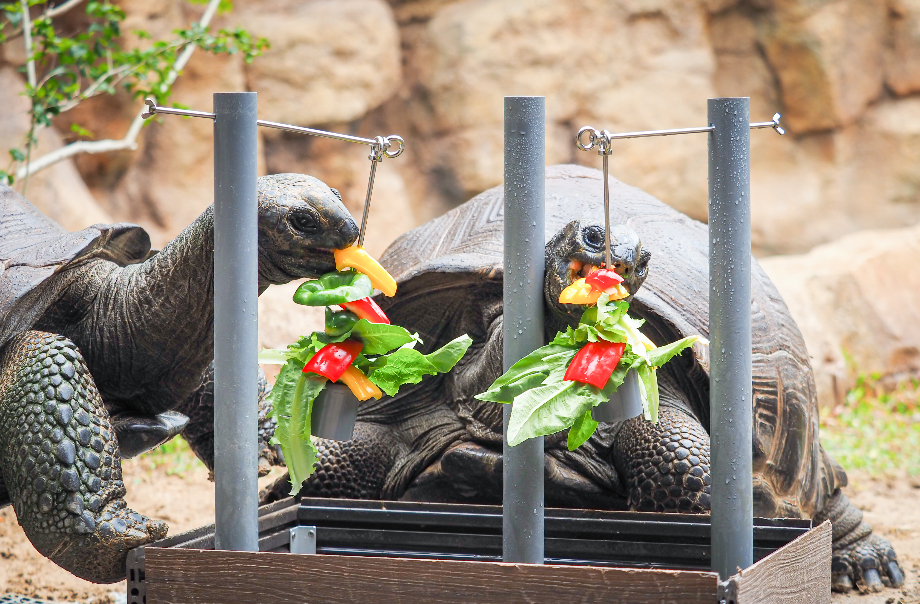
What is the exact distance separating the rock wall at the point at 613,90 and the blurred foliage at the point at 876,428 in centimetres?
248

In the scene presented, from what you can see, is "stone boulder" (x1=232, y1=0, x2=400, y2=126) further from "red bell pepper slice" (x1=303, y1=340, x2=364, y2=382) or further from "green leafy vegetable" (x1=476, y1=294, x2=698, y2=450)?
"green leafy vegetable" (x1=476, y1=294, x2=698, y2=450)

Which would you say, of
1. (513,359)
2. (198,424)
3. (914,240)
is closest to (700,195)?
(914,240)

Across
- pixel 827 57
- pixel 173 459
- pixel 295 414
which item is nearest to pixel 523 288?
pixel 295 414

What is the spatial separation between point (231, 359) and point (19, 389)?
56cm

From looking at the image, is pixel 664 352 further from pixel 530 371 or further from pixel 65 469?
pixel 65 469

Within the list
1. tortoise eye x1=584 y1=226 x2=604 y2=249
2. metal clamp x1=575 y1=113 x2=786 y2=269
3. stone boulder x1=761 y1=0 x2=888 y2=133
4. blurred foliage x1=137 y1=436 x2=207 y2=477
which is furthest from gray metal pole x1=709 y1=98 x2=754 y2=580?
stone boulder x1=761 y1=0 x2=888 y2=133

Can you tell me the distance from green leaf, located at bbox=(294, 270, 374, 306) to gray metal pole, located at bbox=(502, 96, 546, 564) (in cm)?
25

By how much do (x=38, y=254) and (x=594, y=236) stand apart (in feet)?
4.14

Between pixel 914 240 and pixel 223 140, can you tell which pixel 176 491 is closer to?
pixel 223 140

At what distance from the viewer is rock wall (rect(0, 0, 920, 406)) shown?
297 inches

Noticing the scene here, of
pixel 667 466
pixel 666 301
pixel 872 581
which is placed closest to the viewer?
pixel 667 466

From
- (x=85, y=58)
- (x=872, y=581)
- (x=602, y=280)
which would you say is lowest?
(x=872, y=581)

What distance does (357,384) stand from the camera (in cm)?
171

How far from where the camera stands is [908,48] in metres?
8.24
